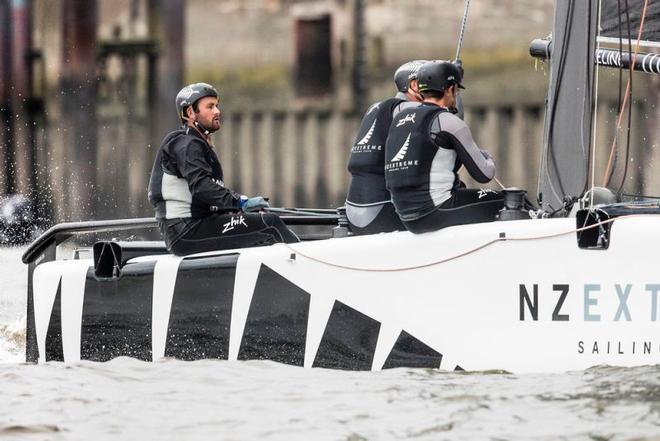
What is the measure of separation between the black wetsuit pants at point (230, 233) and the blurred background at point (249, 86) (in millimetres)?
9457

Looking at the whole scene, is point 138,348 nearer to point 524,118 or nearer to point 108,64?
point 524,118

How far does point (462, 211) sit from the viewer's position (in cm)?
763

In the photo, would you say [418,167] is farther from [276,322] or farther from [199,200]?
[199,200]

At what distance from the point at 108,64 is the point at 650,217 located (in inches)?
532

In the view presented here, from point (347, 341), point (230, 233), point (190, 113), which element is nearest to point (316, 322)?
point (347, 341)

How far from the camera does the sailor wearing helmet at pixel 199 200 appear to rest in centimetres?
820

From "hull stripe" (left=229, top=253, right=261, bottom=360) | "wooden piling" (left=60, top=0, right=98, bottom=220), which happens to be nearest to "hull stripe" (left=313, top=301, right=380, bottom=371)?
"hull stripe" (left=229, top=253, right=261, bottom=360)

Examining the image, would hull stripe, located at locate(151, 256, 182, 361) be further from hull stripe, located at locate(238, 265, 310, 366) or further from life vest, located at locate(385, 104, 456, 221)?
life vest, located at locate(385, 104, 456, 221)

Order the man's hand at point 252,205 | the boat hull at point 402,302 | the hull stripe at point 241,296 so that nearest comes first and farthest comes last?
the boat hull at point 402,302 → the hull stripe at point 241,296 → the man's hand at point 252,205

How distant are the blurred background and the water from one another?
10289mm

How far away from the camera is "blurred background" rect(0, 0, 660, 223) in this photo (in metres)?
18.6

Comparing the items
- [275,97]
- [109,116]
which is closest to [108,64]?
[109,116]

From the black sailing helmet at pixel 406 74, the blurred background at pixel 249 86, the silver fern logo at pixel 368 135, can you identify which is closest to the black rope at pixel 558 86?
the black sailing helmet at pixel 406 74

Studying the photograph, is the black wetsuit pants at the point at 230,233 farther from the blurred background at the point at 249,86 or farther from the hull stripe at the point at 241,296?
the blurred background at the point at 249,86
